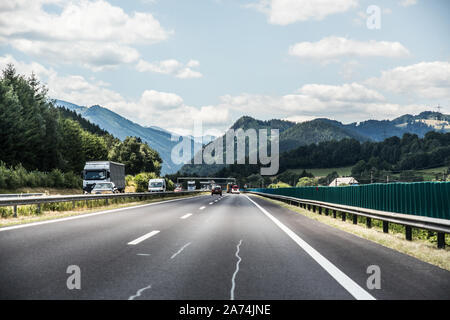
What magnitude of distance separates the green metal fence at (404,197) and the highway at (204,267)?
2040mm

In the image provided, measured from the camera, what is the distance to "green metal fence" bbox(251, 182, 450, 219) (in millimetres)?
10028

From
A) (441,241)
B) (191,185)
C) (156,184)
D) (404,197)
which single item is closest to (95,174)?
(156,184)

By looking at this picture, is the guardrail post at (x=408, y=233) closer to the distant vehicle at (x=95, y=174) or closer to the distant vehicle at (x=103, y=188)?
the distant vehicle at (x=103, y=188)

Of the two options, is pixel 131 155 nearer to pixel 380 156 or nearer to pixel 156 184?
pixel 156 184

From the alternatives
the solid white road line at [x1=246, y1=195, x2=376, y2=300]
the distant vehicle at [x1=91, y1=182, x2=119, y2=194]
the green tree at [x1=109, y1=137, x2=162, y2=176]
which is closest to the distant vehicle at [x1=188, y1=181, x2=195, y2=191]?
the green tree at [x1=109, y1=137, x2=162, y2=176]

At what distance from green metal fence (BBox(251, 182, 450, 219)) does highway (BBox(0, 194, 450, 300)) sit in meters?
2.04

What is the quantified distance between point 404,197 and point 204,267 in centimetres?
791

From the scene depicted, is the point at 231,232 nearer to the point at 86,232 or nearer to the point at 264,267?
the point at 86,232

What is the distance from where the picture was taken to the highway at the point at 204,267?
4.86 metres

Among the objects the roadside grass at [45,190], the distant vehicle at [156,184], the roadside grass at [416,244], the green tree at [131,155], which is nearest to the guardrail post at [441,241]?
the roadside grass at [416,244]

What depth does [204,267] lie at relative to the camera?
20.8 feet

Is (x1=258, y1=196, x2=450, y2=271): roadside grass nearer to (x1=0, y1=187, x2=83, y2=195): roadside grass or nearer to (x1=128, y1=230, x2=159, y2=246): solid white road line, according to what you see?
(x1=128, y1=230, x2=159, y2=246): solid white road line
